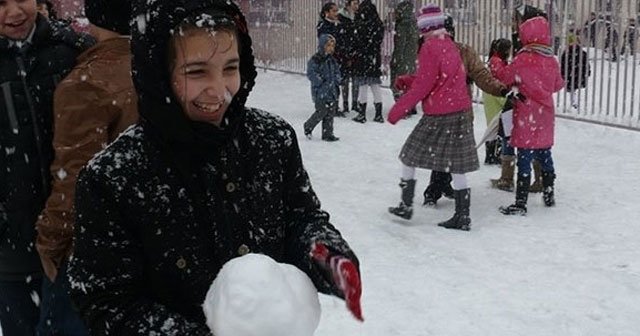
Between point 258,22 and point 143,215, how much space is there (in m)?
16.8

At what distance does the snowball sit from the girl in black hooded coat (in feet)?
0.45

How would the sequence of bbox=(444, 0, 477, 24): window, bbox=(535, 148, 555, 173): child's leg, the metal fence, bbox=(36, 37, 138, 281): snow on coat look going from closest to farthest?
bbox=(36, 37, 138, 281): snow on coat
bbox=(535, 148, 555, 173): child's leg
the metal fence
bbox=(444, 0, 477, 24): window

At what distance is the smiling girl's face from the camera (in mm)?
1654

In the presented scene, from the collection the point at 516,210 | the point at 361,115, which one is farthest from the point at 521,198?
the point at 361,115

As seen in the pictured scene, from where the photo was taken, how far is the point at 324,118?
1010 cm

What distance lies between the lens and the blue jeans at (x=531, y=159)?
6586 millimetres

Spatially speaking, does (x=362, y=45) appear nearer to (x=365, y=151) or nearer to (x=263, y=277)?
(x=365, y=151)

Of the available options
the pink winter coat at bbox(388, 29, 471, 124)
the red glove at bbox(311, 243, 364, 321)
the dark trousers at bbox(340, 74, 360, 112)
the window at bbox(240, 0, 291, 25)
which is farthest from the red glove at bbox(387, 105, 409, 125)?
the window at bbox(240, 0, 291, 25)

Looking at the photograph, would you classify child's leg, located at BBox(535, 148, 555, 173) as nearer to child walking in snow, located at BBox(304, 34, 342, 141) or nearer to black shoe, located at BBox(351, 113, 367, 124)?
child walking in snow, located at BBox(304, 34, 342, 141)

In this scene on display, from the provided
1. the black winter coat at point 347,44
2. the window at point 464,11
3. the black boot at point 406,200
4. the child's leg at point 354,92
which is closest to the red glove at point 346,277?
the black boot at point 406,200

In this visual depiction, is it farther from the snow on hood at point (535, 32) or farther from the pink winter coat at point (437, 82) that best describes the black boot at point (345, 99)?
the pink winter coat at point (437, 82)

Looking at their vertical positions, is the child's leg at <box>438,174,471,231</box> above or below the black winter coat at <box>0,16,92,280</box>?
below

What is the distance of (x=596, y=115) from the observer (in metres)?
10.9

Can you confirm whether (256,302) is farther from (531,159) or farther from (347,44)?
(347,44)
